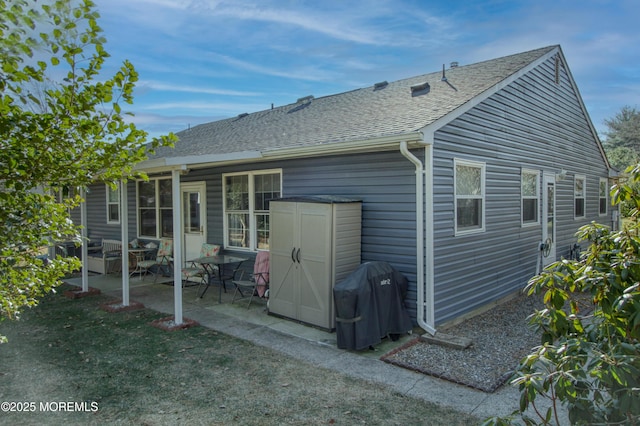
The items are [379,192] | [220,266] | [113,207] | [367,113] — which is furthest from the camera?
[113,207]

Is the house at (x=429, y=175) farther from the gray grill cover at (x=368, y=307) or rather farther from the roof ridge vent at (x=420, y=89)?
the gray grill cover at (x=368, y=307)

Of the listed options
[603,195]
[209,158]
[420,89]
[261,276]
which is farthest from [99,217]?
[603,195]

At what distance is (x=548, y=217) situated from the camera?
904 cm

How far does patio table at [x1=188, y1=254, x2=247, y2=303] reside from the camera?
757 centimetres

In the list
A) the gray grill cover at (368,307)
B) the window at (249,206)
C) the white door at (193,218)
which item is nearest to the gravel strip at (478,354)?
the gray grill cover at (368,307)

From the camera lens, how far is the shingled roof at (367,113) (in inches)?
244

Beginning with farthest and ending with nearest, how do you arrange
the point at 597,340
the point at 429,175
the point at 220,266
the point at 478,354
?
the point at 220,266, the point at 429,175, the point at 478,354, the point at 597,340

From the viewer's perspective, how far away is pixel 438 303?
19.0 feet

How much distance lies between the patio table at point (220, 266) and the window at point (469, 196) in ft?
13.1

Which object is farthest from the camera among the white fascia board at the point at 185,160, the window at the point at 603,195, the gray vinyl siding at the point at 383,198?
the window at the point at 603,195

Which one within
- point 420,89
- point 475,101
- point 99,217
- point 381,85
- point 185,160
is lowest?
point 99,217

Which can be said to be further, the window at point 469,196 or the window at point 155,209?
the window at point 155,209

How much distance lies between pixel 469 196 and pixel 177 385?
16.0 ft

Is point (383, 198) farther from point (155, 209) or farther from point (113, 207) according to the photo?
point (113, 207)
